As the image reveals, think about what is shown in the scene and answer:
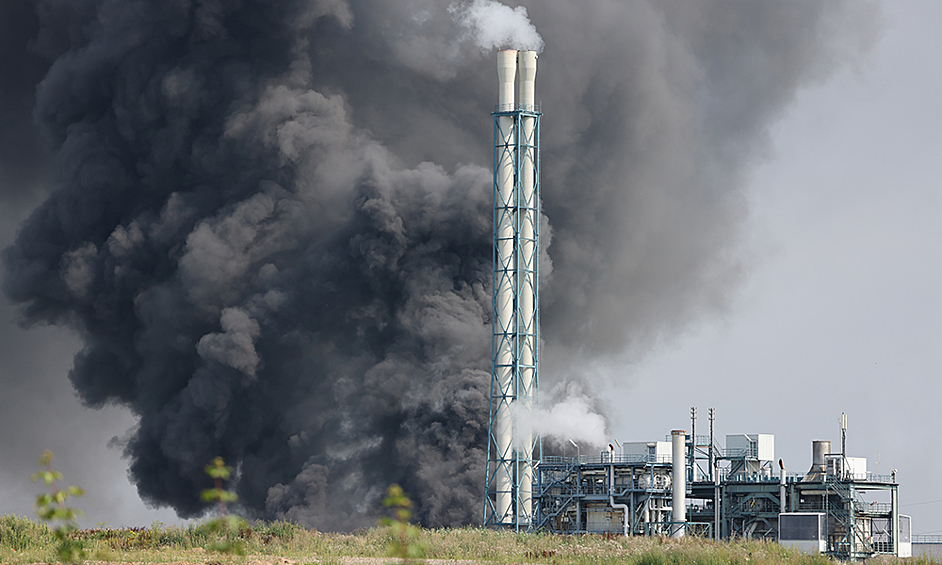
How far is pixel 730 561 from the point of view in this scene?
4069 centimetres

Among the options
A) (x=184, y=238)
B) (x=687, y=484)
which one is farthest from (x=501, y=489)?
(x=184, y=238)

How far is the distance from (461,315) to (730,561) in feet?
154

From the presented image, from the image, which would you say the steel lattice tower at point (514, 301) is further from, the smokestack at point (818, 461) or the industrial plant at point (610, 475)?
the smokestack at point (818, 461)

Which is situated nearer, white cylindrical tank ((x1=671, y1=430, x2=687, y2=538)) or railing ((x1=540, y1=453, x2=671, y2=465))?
white cylindrical tank ((x1=671, y1=430, x2=687, y2=538))

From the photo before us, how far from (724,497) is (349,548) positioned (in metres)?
32.1

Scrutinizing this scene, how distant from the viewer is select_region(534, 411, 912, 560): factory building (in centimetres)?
6881

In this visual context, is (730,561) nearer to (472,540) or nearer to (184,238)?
(472,540)

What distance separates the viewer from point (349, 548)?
50.0m

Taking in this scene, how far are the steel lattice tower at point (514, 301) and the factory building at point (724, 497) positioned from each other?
187cm

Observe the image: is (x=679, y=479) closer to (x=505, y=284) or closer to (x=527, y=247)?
(x=505, y=284)


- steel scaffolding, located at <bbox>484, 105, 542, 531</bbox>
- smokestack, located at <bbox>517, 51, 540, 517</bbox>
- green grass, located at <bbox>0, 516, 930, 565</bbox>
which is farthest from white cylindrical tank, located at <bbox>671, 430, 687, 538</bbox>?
green grass, located at <bbox>0, 516, 930, 565</bbox>

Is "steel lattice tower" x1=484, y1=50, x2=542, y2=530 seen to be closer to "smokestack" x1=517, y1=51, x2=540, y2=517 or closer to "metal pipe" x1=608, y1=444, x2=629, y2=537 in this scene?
"smokestack" x1=517, y1=51, x2=540, y2=517

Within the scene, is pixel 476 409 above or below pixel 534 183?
below

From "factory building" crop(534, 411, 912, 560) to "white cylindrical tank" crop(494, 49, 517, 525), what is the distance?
2.29 m
